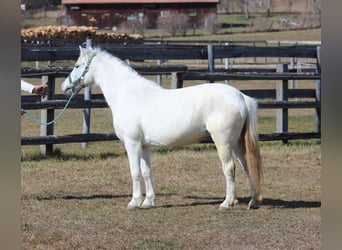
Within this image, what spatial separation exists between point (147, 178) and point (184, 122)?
32.0 inches

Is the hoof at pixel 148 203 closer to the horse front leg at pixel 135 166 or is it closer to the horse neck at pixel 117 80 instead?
the horse front leg at pixel 135 166

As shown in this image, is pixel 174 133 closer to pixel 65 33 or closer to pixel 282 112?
pixel 282 112

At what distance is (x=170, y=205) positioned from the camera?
763 centimetres

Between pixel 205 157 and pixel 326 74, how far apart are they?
9.88m

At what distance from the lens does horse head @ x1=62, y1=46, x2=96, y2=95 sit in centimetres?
806

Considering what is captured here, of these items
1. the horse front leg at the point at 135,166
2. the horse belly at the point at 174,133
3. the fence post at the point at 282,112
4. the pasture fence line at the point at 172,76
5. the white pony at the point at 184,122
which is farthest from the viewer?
the fence post at the point at 282,112

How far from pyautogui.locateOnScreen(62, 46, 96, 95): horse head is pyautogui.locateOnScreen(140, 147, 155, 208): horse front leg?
46.5 inches

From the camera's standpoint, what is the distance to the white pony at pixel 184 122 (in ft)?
23.7

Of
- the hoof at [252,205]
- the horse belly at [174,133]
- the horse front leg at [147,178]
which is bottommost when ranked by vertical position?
the hoof at [252,205]

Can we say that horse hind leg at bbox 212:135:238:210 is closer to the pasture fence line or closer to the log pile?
the pasture fence line

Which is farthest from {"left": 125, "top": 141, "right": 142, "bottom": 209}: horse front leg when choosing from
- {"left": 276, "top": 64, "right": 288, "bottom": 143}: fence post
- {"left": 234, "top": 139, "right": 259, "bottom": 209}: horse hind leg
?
{"left": 276, "top": 64, "right": 288, "bottom": 143}: fence post

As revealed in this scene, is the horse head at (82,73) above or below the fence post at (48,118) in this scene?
above

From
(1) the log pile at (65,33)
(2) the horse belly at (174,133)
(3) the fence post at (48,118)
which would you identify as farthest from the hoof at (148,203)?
(1) the log pile at (65,33)
